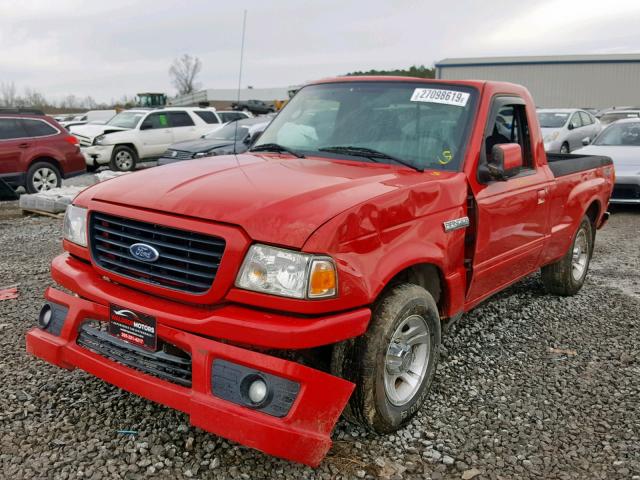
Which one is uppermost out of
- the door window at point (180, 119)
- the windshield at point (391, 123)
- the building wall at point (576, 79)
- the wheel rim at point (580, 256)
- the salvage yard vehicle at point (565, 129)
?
the building wall at point (576, 79)

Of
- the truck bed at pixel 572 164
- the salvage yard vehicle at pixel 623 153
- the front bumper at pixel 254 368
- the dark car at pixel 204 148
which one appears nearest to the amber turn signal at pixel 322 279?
the front bumper at pixel 254 368

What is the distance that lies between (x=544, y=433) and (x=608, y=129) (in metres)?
10.2

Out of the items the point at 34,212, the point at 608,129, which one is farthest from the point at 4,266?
the point at 608,129

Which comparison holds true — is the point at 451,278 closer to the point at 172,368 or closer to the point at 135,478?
the point at 172,368

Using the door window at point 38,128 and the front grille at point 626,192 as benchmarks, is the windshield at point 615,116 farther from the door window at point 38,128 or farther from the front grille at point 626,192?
the door window at point 38,128

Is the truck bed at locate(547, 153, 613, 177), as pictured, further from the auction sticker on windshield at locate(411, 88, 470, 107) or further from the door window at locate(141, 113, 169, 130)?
the door window at locate(141, 113, 169, 130)

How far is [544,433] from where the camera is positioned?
3115mm

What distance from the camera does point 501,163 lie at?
11.4ft

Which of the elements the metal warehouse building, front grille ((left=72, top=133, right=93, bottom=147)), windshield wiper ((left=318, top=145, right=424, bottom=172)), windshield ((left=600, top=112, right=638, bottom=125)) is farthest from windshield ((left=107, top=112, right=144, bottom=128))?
the metal warehouse building

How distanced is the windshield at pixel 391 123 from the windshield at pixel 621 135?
28.5 feet

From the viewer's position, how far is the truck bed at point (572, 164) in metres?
4.64

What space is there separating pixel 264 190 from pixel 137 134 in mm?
14356

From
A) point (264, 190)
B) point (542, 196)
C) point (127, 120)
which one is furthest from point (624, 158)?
point (127, 120)

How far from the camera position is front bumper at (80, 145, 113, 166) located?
1540 centimetres
